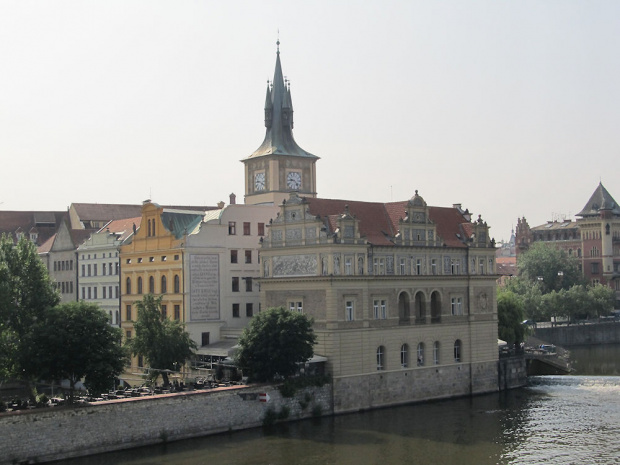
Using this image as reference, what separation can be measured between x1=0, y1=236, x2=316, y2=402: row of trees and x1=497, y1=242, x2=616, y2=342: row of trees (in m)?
59.9

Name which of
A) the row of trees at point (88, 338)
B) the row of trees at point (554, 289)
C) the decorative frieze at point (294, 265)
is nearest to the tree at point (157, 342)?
the row of trees at point (88, 338)

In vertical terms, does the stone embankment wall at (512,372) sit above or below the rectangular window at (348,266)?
below

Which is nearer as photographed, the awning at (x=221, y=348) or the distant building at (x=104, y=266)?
the awning at (x=221, y=348)

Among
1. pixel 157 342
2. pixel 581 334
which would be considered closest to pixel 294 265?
pixel 157 342

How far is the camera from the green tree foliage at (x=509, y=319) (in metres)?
86.8

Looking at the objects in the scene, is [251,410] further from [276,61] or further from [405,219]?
[276,61]

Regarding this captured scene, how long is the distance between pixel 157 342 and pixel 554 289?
4018 inches

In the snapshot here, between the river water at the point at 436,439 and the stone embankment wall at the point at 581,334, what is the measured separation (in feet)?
185

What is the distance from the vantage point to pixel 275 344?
209 feet

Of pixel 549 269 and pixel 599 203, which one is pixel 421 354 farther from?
pixel 599 203

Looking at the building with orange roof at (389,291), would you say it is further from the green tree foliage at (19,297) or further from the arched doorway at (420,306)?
the green tree foliage at (19,297)

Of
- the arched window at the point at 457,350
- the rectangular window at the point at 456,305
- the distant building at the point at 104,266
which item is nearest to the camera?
the arched window at the point at 457,350

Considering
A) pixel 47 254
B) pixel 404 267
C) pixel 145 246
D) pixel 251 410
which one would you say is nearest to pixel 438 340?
pixel 404 267

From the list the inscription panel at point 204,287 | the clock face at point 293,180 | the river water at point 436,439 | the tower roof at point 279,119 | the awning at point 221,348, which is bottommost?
the river water at point 436,439
